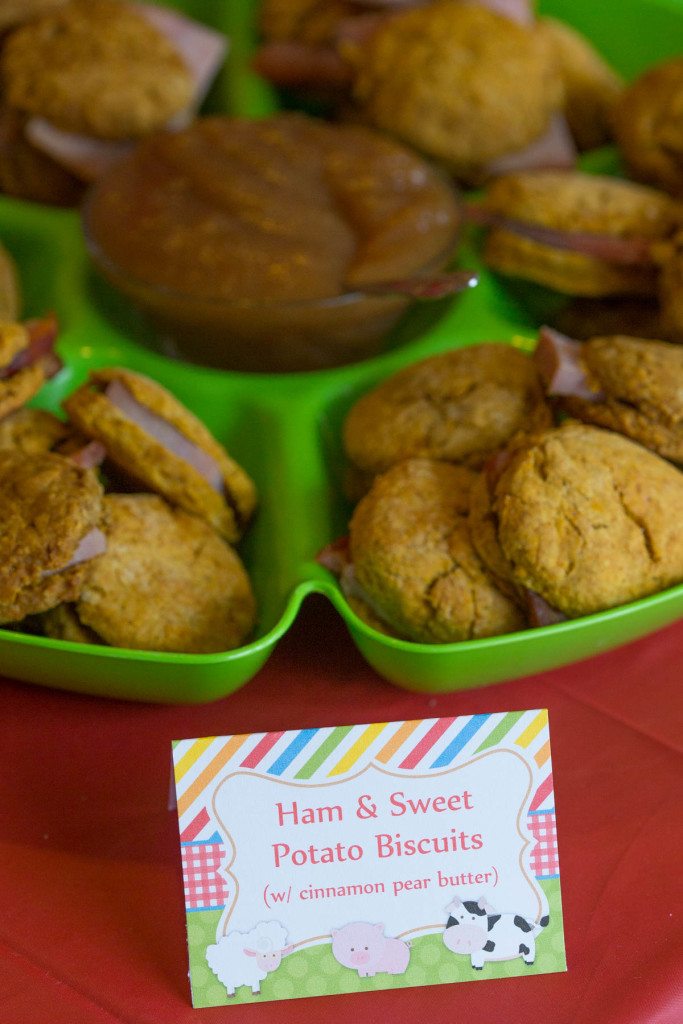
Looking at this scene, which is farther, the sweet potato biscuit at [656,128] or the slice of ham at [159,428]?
the sweet potato biscuit at [656,128]

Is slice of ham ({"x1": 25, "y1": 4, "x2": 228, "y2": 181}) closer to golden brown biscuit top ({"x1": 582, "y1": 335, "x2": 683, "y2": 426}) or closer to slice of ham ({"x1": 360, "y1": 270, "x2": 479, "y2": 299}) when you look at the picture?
slice of ham ({"x1": 360, "y1": 270, "x2": 479, "y2": 299})

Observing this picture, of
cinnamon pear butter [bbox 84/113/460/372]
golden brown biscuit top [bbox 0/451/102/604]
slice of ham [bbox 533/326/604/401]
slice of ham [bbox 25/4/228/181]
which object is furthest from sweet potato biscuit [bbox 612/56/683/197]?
golden brown biscuit top [bbox 0/451/102/604]

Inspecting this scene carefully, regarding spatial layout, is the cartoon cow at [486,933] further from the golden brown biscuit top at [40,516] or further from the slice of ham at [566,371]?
the slice of ham at [566,371]

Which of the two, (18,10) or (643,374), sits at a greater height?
(18,10)

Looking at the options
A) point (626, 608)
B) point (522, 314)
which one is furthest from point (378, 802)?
point (522, 314)

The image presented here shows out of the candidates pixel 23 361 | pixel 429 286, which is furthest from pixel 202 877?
pixel 429 286

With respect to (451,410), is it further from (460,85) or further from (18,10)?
(18,10)

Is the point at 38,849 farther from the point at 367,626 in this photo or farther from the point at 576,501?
the point at 576,501

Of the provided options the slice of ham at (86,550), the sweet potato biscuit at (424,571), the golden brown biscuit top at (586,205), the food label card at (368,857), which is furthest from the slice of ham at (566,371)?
the slice of ham at (86,550)
